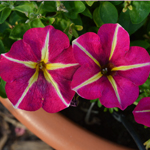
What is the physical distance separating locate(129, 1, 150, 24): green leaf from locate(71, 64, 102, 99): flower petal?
0.29m

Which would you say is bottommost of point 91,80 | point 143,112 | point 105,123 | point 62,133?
point 105,123

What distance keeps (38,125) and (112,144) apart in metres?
0.30

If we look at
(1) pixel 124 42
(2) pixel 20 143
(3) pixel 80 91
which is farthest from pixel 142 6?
(2) pixel 20 143

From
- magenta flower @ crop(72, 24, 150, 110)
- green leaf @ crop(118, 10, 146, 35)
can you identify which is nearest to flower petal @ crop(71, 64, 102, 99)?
magenta flower @ crop(72, 24, 150, 110)

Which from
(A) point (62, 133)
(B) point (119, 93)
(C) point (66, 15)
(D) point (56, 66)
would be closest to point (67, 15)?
(C) point (66, 15)

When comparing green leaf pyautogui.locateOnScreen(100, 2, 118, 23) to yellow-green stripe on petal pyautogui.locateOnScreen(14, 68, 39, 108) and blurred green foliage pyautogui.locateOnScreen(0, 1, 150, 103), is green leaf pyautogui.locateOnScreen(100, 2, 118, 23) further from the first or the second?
yellow-green stripe on petal pyautogui.locateOnScreen(14, 68, 39, 108)

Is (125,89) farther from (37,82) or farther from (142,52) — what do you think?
(37,82)

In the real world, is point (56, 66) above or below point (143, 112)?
above

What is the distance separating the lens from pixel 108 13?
29.0 inches

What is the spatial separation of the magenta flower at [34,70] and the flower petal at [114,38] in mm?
92

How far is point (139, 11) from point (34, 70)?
1.36 ft

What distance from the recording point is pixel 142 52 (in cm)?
54

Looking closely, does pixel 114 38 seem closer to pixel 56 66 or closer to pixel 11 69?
pixel 56 66

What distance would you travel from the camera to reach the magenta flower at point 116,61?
1.70 feet
